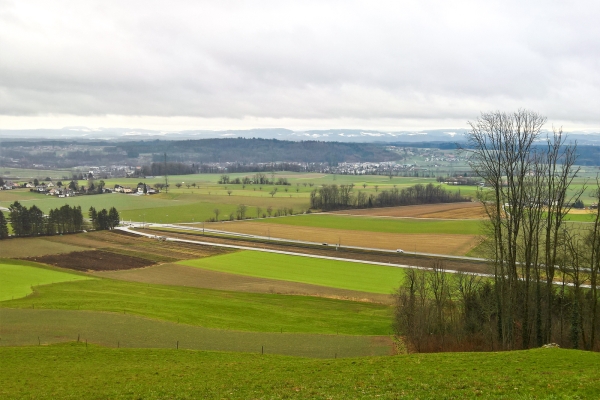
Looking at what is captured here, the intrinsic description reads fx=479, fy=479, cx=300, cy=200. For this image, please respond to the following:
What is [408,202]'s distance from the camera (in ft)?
435

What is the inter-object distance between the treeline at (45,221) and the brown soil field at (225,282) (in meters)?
34.8

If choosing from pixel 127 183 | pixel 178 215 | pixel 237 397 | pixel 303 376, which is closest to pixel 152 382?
pixel 237 397

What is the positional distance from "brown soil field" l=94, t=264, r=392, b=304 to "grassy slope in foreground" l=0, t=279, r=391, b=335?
2407 millimetres

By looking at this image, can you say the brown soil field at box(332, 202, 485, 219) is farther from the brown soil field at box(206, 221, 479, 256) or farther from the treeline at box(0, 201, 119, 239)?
the treeline at box(0, 201, 119, 239)

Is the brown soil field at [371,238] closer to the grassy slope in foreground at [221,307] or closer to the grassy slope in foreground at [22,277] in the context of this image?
the grassy slope in foreground at [221,307]

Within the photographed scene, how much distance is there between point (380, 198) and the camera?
5256 inches

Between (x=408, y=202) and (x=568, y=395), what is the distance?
4703 inches

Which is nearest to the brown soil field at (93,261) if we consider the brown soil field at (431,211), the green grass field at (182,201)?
the green grass field at (182,201)

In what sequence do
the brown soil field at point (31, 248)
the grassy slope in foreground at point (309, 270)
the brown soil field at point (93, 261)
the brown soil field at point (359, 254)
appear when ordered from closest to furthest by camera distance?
the grassy slope in foreground at point (309, 270) < the brown soil field at point (359, 254) < the brown soil field at point (93, 261) < the brown soil field at point (31, 248)

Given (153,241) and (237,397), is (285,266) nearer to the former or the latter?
(153,241)

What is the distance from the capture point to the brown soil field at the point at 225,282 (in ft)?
172

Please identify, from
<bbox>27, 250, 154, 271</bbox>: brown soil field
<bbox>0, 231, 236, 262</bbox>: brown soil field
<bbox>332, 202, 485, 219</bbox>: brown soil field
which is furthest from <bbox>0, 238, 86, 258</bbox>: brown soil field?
<bbox>332, 202, 485, 219</bbox>: brown soil field

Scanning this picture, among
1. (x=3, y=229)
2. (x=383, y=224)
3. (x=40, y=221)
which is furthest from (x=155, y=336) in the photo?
(x=383, y=224)

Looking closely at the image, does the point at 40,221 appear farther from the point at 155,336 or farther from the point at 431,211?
the point at 431,211
